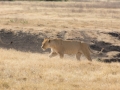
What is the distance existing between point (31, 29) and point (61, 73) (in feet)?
46.3

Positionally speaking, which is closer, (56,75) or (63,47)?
(56,75)

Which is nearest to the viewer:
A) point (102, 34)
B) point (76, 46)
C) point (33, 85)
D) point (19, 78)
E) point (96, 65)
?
point (33, 85)

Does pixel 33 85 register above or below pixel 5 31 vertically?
above

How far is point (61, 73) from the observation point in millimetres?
12164

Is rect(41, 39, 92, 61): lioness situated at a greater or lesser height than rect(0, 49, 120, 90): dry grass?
Answer: lesser

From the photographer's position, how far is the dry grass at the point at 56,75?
10.3 metres

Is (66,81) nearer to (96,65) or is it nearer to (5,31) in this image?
(96,65)

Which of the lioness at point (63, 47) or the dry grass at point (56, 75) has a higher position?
the dry grass at point (56, 75)

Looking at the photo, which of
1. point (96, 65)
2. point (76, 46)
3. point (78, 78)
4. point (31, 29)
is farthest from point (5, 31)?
point (78, 78)

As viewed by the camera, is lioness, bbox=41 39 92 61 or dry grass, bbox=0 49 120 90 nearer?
dry grass, bbox=0 49 120 90

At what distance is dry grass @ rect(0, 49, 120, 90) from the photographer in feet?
33.9

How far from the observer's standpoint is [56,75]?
11.8m

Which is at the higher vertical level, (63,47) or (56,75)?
(56,75)

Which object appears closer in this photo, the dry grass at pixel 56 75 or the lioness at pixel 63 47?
the dry grass at pixel 56 75
